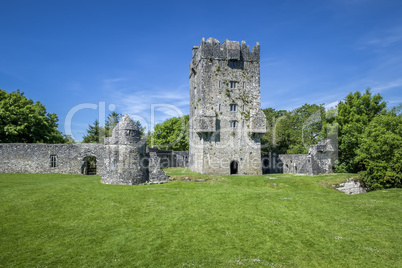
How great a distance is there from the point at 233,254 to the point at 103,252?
14.9 ft

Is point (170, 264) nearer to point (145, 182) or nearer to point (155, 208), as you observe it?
point (155, 208)

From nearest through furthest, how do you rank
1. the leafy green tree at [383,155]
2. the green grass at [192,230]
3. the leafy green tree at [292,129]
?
the green grass at [192,230] → the leafy green tree at [383,155] → the leafy green tree at [292,129]

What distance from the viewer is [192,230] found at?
11.2 metres

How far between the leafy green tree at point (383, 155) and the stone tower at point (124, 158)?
2203 cm

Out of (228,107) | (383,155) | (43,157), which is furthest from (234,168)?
(43,157)

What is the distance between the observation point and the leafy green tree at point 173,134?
66875 millimetres

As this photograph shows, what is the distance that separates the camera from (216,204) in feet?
51.5

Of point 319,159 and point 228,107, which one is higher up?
point 228,107

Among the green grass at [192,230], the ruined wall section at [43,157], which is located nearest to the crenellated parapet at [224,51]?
the ruined wall section at [43,157]

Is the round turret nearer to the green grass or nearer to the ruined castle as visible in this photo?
the green grass

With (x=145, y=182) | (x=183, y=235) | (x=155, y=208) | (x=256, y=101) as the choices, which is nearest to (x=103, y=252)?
(x=183, y=235)

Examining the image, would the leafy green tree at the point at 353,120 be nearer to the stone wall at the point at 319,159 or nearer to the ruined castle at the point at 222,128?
the stone wall at the point at 319,159

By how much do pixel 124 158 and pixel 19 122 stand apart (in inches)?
1013

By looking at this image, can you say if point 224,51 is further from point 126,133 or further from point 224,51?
point 126,133
